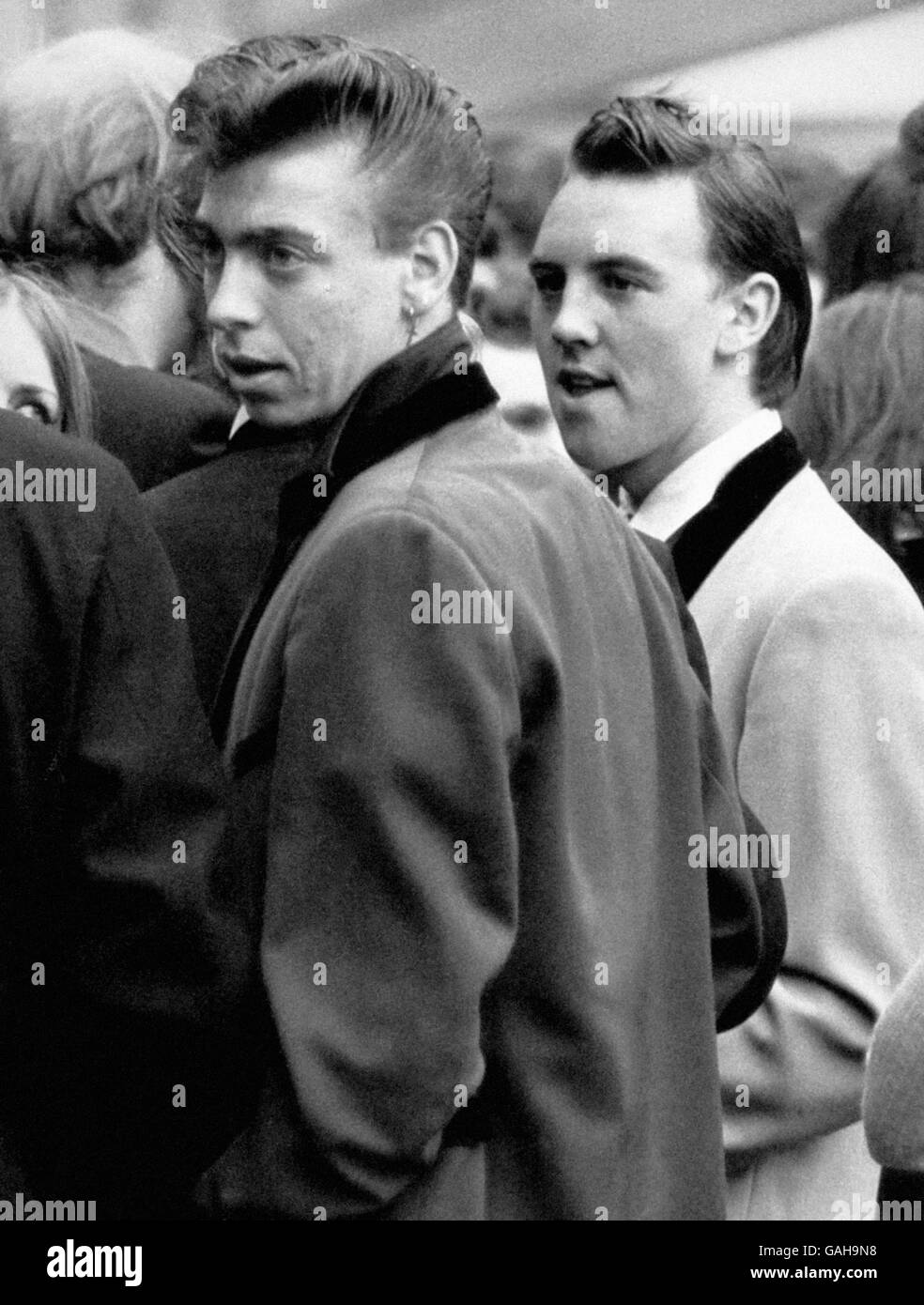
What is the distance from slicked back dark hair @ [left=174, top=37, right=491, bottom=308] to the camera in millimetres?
1779

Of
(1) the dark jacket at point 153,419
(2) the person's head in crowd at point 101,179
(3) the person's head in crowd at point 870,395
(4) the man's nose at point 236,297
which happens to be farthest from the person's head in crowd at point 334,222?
(3) the person's head in crowd at point 870,395

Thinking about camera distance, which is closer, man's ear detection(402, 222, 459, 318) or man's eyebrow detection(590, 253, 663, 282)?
man's ear detection(402, 222, 459, 318)

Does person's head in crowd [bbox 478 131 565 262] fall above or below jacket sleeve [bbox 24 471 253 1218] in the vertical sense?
above

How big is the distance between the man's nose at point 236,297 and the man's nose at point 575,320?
1.29 feet

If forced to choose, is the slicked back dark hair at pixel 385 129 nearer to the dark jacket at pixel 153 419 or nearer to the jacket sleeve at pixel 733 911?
the dark jacket at pixel 153 419

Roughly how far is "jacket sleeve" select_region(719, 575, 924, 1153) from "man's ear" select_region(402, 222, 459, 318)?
0.44 meters

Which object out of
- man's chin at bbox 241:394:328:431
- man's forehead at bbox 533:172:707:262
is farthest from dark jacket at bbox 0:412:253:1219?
man's forehead at bbox 533:172:707:262

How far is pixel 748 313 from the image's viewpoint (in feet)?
7.06

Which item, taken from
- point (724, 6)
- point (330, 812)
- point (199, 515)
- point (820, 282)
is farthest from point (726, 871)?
point (724, 6)

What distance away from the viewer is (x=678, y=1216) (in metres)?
1.75

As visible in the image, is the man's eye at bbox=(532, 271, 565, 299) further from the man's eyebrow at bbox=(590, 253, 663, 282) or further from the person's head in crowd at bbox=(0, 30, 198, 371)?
the person's head in crowd at bbox=(0, 30, 198, 371)

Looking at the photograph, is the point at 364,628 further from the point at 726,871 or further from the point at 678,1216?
the point at 678,1216

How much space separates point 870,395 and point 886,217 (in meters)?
0.23
